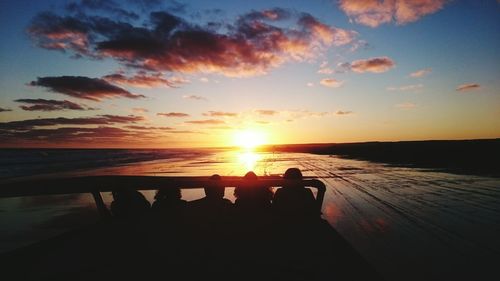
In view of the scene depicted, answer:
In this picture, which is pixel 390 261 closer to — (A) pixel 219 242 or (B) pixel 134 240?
(A) pixel 219 242

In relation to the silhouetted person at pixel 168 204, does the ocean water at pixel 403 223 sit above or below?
below

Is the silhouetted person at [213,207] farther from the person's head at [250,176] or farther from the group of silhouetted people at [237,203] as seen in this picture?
the person's head at [250,176]

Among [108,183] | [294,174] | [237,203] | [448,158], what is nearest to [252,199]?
[237,203]

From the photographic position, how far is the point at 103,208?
223 inches

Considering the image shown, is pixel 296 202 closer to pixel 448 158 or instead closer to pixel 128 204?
pixel 128 204

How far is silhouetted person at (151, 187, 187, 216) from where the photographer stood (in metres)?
6.04

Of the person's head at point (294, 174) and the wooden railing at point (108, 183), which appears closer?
the wooden railing at point (108, 183)

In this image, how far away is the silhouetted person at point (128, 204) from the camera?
5.94 m

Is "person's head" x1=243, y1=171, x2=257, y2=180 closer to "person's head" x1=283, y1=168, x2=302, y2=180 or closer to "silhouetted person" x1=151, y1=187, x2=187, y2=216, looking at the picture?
"person's head" x1=283, y1=168, x2=302, y2=180

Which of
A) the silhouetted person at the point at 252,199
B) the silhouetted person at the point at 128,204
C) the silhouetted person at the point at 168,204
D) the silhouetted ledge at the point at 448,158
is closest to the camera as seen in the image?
the silhouetted person at the point at 128,204

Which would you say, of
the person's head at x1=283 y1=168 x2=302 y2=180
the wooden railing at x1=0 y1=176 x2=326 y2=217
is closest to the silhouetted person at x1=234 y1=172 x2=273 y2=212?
the person's head at x1=283 y1=168 x2=302 y2=180

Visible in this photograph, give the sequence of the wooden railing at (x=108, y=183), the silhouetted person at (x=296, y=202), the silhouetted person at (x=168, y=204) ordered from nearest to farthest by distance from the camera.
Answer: the wooden railing at (x=108, y=183), the silhouetted person at (x=296, y=202), the silhouetted person at (x=168, y=204)

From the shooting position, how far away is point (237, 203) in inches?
256

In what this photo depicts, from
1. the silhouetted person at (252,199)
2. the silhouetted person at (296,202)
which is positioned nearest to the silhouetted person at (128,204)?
the silhouetted person at (252,199)
